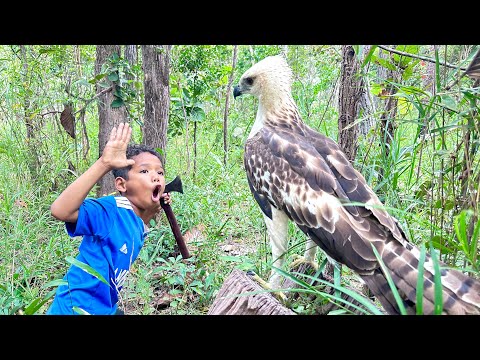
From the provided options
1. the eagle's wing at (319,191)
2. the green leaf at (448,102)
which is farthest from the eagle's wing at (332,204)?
the green leaf at (448,102)

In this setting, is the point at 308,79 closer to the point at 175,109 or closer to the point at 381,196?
the point at 175,109

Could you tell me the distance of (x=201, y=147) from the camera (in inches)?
272

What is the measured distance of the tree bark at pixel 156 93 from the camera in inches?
203

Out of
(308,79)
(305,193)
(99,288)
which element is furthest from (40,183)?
(308,79)

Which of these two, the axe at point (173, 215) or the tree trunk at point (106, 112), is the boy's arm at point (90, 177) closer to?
the axe at point (173, 215)

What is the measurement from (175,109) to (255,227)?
194cm

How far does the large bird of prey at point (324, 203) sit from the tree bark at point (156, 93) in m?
1.56

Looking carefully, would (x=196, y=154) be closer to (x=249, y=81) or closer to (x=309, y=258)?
(x=249, y=81)

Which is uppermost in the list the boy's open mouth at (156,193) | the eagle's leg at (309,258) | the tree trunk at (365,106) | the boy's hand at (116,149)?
the tree trunk at (365,106)

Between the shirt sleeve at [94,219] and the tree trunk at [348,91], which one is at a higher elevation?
the tree trunk at [348,91]

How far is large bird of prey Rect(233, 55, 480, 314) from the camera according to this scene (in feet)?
7.45

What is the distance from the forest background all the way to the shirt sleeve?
0.19 metres

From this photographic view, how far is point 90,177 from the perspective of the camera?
2523 millimetres

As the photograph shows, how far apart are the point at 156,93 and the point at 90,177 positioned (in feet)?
9.49
